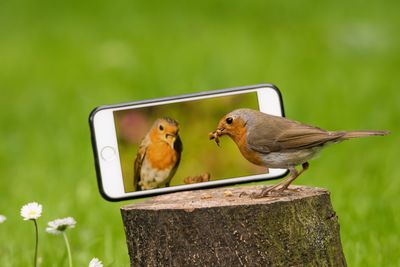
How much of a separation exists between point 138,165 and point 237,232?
613 mm

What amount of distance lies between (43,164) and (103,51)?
3.92 meters

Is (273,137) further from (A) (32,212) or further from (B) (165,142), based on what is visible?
(A) (32,212)

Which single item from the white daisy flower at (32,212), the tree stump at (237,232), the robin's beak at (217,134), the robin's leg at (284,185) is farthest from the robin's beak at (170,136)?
the white daisy flower at (32,212)

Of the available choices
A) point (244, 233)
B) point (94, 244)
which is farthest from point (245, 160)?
point (94, 244)

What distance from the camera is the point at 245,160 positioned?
3.67m

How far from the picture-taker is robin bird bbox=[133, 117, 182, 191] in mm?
3527

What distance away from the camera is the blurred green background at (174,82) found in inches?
208

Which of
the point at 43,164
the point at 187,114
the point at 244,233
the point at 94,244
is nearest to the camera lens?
the point at 244,233

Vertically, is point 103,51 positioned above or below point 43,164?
above

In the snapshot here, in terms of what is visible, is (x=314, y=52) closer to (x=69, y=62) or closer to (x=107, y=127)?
(x=69, y=62)

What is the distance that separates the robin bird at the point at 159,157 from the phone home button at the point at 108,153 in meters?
0.10

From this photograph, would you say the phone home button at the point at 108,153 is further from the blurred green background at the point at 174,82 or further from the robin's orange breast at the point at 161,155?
the blurred green background at the point at 174,82

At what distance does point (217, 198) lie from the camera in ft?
11.1

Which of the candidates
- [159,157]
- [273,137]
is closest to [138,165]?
[159,157]
